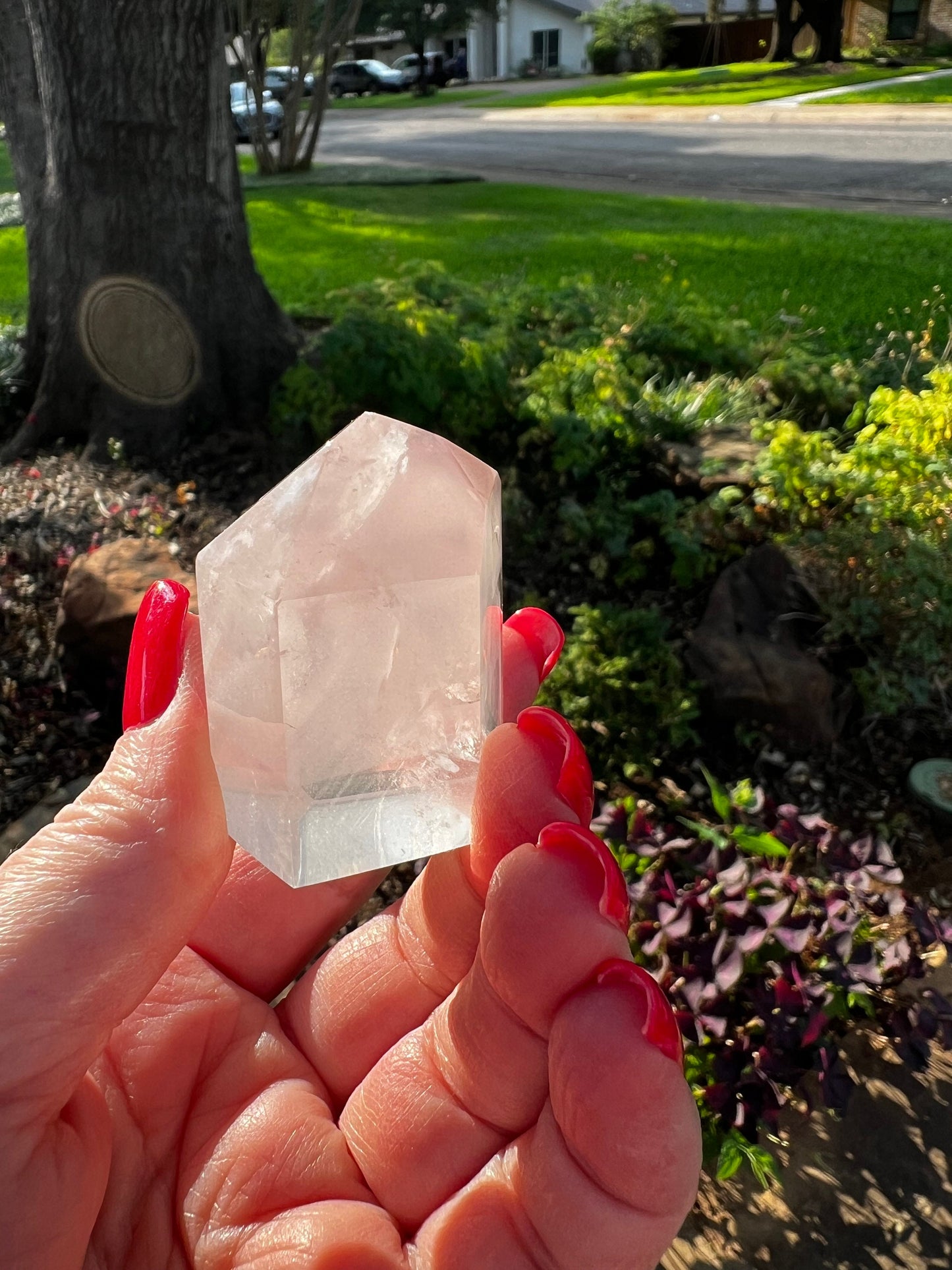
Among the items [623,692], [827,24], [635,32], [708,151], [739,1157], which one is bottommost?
[739,1157]

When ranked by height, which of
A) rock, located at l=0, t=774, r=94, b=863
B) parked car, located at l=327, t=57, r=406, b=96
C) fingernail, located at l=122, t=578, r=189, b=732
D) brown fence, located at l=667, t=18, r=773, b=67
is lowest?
rock, located at l=0, t=774, r=94, b=863

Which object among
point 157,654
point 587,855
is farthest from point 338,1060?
point 157,654

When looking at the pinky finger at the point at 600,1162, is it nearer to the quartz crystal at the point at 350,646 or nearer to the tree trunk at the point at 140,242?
the quartz crystal at the point at 350,646

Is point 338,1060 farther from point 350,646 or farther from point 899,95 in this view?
point 899,95


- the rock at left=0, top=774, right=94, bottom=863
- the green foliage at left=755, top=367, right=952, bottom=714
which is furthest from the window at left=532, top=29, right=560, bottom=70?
the rock at left=0, top=774, right=94, bottom=863

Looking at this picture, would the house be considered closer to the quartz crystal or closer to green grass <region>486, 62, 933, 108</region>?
green grass <region>486, 62, 933, 108</region>

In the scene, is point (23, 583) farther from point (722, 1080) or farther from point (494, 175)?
point (494, 175)

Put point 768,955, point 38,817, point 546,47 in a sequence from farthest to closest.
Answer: point 546,47 → point 38,817 → point 768,955
